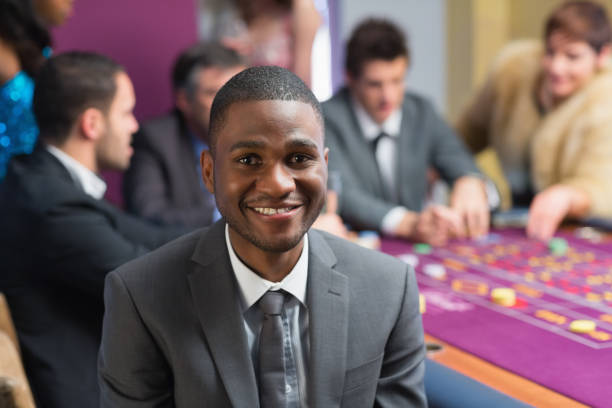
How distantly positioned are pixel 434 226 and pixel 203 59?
1180mm

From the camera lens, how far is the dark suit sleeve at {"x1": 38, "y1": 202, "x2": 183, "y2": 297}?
71.9 inches

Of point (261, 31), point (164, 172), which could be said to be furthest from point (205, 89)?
point (261, 31)

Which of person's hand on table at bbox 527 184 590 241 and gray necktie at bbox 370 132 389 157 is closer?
person's hand on table at bbox 527 184 590 241

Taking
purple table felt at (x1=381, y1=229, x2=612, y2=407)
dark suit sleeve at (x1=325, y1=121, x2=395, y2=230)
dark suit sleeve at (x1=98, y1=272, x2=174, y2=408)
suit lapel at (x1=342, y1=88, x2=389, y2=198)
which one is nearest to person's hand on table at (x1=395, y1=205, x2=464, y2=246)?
purple table felt at (x1=381, y1=229, x2=612, y2=407)

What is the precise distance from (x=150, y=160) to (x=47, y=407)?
4.50 feet

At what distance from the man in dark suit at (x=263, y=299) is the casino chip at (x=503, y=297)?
70 centimetres

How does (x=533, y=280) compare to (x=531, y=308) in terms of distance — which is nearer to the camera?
(x=531, y=308)

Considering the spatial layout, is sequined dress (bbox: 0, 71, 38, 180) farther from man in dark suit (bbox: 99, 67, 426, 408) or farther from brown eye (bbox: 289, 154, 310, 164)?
brown eye (bbox: 289, 154, 310, 164)

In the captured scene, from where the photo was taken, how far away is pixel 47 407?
6.03 ft

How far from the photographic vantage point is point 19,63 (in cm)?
255

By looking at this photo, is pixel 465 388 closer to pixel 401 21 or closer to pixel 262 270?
pixel 262 270

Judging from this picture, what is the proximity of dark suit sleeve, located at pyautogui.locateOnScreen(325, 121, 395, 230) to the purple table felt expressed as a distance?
20cm

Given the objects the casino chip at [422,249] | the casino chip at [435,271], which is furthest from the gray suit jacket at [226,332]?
the casino chip at [422,249]

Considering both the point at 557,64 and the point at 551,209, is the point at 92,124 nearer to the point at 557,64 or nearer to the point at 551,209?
the point at 551,209
